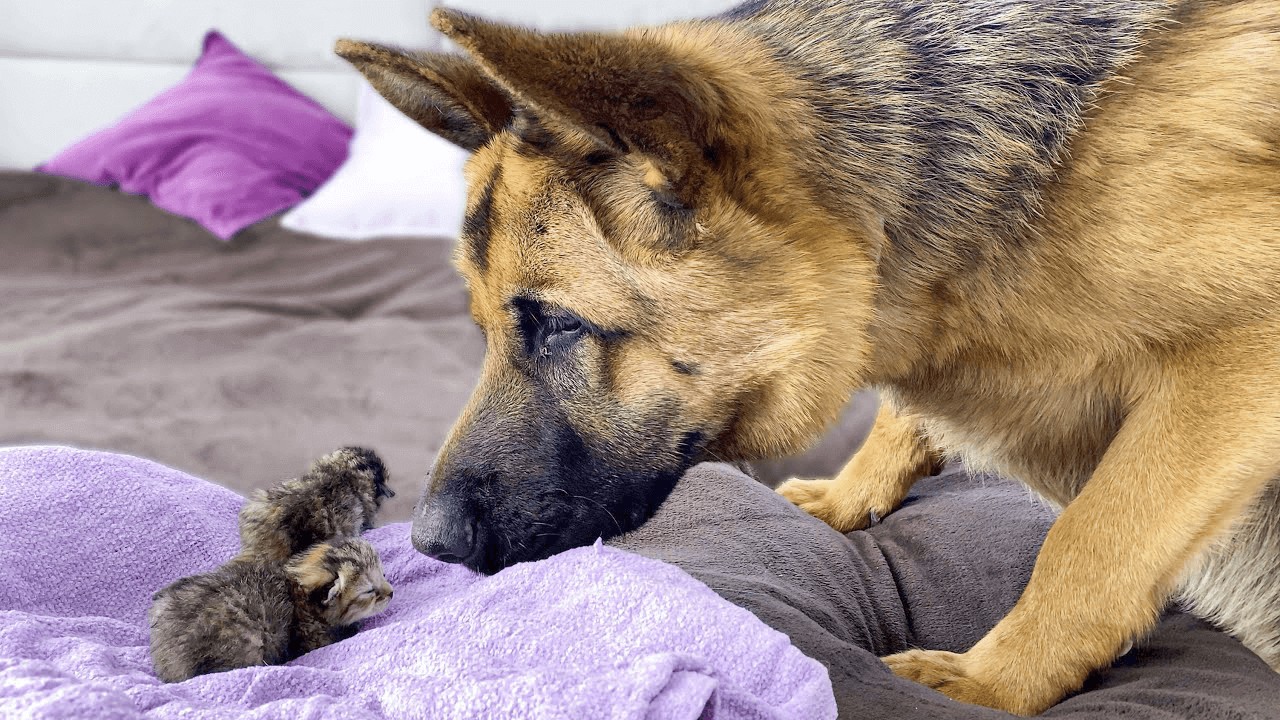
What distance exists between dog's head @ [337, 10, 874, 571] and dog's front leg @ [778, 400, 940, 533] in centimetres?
66

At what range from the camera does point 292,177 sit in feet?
16.3

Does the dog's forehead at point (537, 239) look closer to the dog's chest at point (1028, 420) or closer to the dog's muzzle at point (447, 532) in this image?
the dog's muzzle at point (447, 532)

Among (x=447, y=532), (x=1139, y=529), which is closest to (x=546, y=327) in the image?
(x=447, y=532)

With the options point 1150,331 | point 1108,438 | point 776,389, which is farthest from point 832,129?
point 1108,438

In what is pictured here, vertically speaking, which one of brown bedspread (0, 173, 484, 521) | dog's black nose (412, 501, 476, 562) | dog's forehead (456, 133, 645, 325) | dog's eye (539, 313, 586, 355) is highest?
dog's forehead (456, 133, 645, 325)

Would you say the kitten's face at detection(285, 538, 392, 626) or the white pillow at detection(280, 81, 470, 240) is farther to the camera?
the white pillow at detection(280, 81, 470, 240)

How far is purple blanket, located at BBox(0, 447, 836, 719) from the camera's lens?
1.08 m

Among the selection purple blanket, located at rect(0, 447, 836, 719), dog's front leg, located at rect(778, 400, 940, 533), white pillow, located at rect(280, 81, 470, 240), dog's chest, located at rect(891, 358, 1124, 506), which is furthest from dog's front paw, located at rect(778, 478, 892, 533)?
white pillow, located at rect(280, 81, 470, 240)

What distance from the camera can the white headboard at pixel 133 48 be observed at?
5.80m

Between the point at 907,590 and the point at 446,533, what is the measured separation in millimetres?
947

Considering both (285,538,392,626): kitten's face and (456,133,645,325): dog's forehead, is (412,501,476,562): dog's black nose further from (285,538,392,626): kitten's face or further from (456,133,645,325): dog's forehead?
(456,133,645,325): dog's forehead

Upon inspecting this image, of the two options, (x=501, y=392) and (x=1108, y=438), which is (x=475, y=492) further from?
(x=1108, y=438)

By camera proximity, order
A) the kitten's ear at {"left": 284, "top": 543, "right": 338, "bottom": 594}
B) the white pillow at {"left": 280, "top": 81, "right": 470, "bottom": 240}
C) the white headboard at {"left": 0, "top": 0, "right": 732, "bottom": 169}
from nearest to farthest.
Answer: the kitten's ear at {"left": 284, "top": 543, "right": 338, "bottom": 594}, the white pillow at {"left": 280, "top": 81, "right": 470, "bottom": 240}, the white headboard at {"left": 0, "top": 0, "right": 732, "bottom": 169}

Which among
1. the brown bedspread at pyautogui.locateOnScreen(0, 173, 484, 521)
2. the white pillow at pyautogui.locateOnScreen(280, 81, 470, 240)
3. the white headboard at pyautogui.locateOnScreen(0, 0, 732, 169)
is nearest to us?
the brown bedspread at pyautogui.locateOnScreen(0, 173, 484, 521)
